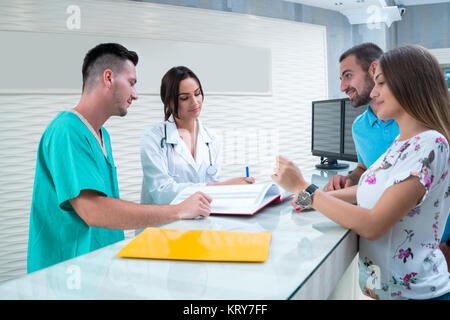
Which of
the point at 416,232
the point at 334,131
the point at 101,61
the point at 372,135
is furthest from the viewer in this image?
the point at 334,131

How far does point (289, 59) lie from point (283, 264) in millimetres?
4082

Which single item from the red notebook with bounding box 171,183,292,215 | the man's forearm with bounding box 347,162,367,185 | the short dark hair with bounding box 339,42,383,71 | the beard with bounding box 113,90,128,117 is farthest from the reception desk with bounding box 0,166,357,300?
the short dark hair with bounding box 339,42,383,71

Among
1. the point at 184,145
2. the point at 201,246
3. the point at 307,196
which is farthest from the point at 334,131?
the point at 201,246

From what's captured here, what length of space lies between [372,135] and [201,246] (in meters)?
1.19

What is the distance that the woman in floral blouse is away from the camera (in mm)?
903

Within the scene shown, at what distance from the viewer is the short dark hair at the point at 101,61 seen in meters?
1.56

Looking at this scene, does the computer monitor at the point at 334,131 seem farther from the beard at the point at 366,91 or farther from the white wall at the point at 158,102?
the white wall at the point at 158,102

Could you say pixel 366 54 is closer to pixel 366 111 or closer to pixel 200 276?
pixel 366 111

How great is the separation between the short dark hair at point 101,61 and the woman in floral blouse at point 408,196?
1024 mm

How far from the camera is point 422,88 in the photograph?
3.26ft

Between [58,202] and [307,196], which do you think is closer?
[307,196]

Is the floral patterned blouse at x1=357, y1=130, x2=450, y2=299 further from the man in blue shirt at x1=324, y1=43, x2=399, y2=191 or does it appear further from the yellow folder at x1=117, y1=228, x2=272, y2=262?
the man in blue shirt at x1=324, y1=43, x2=399, y2=191

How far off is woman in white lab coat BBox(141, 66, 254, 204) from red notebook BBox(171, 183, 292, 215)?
59cm

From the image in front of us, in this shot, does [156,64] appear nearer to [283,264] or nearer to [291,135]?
[291,135]
